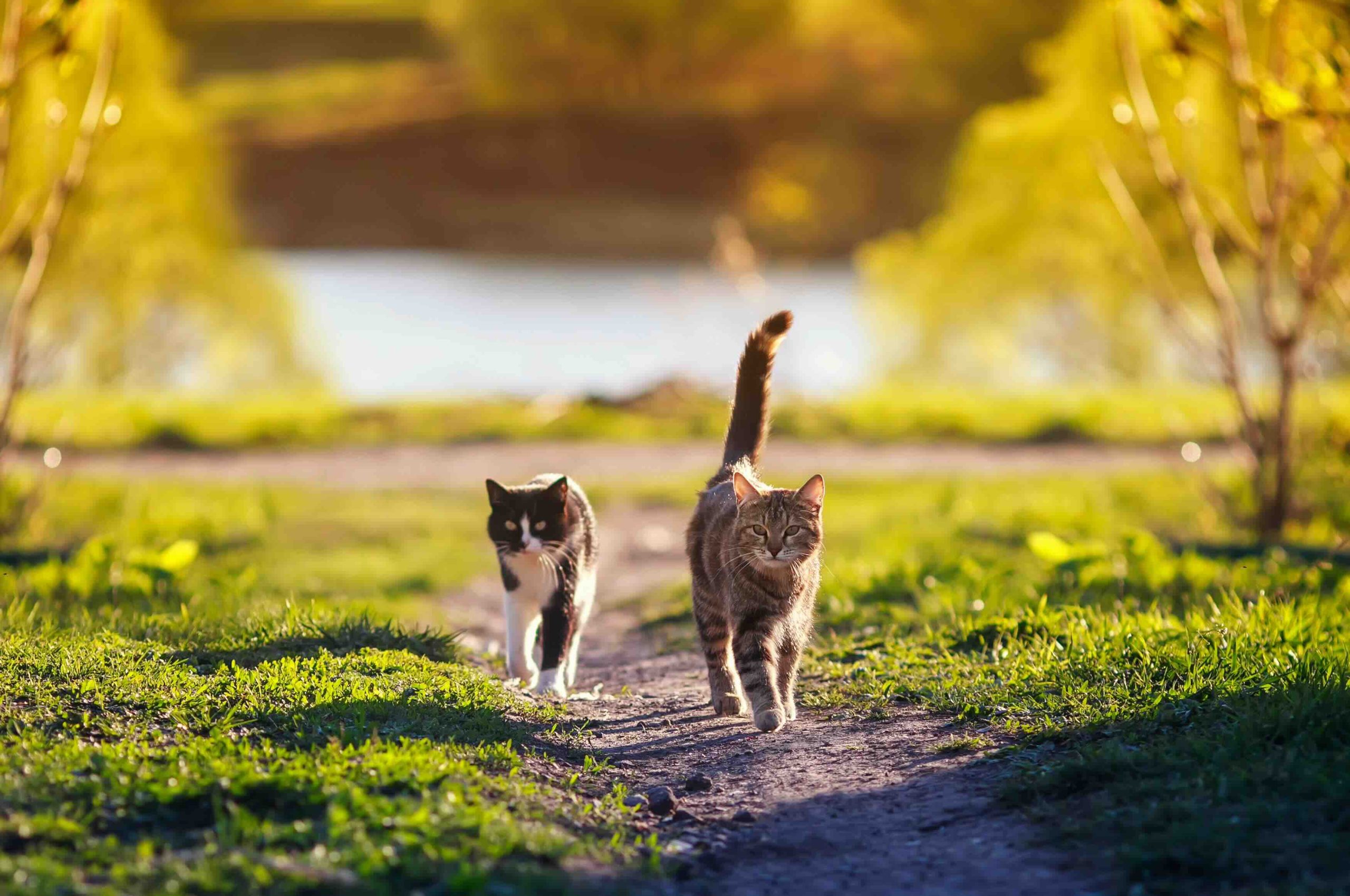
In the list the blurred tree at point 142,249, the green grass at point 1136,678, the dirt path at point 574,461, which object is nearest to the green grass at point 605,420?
the dirt path at point 574,461

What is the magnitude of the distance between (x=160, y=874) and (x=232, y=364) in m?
17.9

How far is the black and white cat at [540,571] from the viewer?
6.25 m

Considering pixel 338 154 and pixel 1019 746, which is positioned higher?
pixel 338 154

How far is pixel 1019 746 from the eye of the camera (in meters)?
5.10

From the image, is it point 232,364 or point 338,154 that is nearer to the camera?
point 232,364

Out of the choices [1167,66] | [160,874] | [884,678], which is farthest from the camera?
[1167,66]

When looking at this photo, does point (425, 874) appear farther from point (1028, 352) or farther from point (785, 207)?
point (785, 207)

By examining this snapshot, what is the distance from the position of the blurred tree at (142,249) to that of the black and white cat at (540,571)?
10.9 metres

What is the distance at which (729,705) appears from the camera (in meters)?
5.82

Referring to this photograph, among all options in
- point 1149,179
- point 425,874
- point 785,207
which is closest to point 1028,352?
point 1149,179

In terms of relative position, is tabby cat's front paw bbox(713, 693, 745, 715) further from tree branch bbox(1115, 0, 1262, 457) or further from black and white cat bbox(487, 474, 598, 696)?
tree branch bbox(1115, 0, 1262, 457)

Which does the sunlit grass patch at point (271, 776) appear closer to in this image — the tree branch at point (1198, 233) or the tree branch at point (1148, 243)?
the tree branch at point (1148, 243)

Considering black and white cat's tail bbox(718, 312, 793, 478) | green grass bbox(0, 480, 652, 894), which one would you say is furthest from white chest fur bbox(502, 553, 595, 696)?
black and white cat's tail bbox(718, 312, 793, 478)

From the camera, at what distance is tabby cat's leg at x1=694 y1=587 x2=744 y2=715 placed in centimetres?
589
